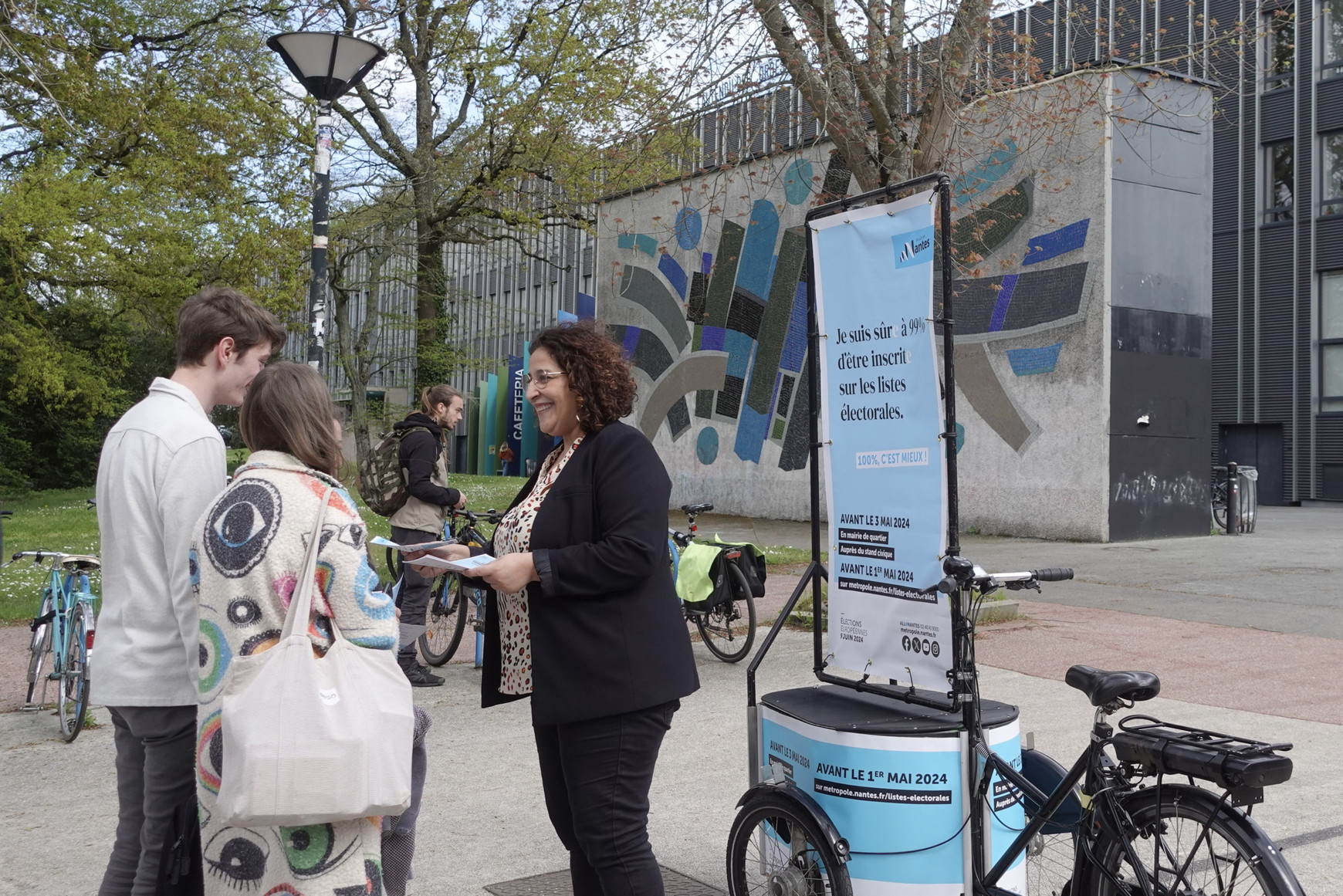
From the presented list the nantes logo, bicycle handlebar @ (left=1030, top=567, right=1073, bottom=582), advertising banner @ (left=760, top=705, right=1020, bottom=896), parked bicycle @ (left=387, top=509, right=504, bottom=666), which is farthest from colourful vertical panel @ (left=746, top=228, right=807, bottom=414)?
advertising banner @ (left=760, top=705, right=1020, bottom=896)

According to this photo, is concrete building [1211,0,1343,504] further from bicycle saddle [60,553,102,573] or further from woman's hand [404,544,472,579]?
woman's hand [404,544,472,579]

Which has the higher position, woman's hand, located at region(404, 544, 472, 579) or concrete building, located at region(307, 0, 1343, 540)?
concrete building, located at region(307, 0, 1343, 540)

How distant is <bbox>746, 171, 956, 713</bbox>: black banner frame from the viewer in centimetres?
357

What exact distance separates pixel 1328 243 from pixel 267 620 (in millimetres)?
33318

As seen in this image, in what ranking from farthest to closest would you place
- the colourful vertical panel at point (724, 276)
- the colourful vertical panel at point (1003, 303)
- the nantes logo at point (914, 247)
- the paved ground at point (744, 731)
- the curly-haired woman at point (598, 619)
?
the colourful vertical panel at point (724, 276)
the colourful vertical panel at point (1003, 303)
the paved ground at point (744, 731)
the nantes logo at point (914, 247)
the curly-haired woman at point (598, 619)

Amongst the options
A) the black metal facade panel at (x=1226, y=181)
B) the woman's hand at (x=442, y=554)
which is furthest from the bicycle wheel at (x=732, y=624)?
the black metal facade panel at (x=1226, y=181)

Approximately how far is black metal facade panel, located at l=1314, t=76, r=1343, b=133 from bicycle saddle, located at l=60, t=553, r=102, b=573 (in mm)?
31772

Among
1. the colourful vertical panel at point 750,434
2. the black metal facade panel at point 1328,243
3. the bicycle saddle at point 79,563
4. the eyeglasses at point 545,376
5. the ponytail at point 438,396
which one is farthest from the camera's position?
the black metal facade panel at point 1328,243

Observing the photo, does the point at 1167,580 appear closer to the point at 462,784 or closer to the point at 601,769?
the point at 462,784

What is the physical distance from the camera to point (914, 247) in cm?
391

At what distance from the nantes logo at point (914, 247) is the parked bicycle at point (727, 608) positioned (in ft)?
16.3

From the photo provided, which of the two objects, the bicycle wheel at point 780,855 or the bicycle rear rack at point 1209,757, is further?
the bicycle wheel at point 780,855

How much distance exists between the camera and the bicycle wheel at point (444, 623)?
877 cm

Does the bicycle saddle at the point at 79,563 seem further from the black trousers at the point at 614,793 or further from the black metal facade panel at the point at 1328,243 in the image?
the black metal facade panel at the point at 1328,243
